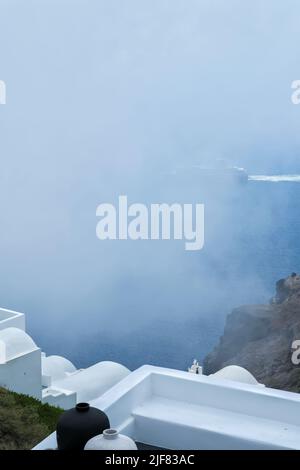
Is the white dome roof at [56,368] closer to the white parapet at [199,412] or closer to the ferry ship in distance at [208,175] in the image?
the white parapet at [199,412]

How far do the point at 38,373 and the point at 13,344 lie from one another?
2.83 ft

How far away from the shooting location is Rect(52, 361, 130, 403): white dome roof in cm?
1335

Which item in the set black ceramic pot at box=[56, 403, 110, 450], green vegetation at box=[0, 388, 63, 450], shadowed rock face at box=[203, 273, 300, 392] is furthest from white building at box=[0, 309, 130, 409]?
shadowed rock face at box=[203, 273, 300, 392]

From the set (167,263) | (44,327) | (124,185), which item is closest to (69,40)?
(124,185)

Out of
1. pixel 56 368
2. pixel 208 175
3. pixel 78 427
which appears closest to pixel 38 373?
pixel 56 368

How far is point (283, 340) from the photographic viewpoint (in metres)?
35.8

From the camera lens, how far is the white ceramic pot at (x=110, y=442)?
142 inches

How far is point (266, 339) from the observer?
1452 inches

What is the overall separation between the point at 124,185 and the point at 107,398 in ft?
265

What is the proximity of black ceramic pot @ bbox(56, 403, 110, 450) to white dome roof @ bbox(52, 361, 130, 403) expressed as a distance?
9.34m

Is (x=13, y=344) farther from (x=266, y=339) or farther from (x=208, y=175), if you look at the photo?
(x=208, y=175)

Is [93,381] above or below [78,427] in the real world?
below

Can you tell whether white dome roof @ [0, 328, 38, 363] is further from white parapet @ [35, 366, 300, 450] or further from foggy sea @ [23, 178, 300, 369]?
foggy sea @ [23, 178, 300, 369]

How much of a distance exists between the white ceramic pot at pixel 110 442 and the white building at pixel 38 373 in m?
6.84
